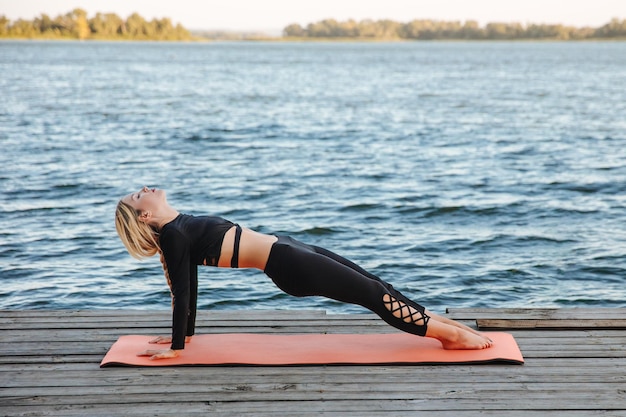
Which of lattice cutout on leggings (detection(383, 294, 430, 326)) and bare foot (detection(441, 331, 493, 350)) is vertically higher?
lattice cutout on leggings (detection(383, 294, 430, 326))

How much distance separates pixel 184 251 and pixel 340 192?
38.2ft

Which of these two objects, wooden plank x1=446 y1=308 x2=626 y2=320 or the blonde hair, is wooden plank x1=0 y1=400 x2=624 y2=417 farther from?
wooden plank x1=446 y1=308 x2=626 y2=320

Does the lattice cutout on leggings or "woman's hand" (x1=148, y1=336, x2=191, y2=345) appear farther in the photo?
"woman's hand" (x1=148, y1=336, x2=191, y2=345)

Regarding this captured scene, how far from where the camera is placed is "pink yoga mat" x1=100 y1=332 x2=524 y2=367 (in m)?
4.52

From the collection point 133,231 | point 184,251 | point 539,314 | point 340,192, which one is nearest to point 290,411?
point 184,251

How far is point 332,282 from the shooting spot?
455cm

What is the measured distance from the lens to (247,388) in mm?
4188

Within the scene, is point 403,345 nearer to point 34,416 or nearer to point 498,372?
point 498,372

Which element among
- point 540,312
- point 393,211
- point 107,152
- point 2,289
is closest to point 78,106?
point 107,152

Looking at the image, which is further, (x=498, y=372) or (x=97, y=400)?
(x=498, y=372)

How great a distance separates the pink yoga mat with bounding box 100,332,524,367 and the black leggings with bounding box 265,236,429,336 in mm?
226

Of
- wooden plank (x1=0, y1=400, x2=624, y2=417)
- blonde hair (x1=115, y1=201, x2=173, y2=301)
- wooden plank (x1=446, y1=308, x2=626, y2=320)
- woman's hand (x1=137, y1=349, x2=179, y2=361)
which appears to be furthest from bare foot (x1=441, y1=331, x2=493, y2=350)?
Result: blonde hair (x1=115, y1=201, x2=173, y2=301)

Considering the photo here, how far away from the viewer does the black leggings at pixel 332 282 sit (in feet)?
14.9

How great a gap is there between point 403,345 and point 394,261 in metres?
5.94
